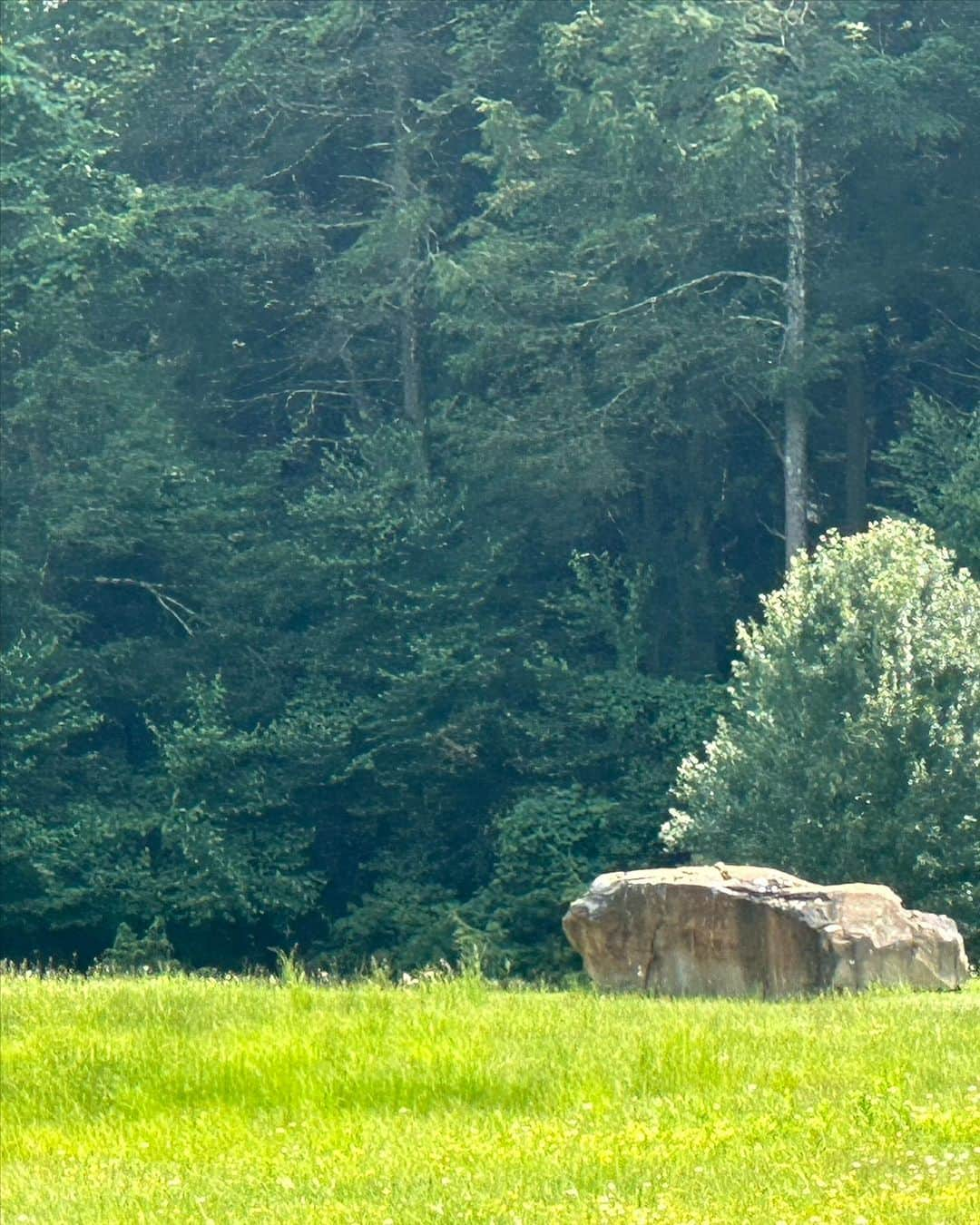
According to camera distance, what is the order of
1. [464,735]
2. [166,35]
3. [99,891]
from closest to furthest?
[99,891]
[464,735]
[166,35]

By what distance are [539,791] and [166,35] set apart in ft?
49.2

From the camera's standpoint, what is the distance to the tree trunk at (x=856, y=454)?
32.9m

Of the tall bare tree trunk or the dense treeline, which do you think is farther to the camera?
the tall bare tree trunk

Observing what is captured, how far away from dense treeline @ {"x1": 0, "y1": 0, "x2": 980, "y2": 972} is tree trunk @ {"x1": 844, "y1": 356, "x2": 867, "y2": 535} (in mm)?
94

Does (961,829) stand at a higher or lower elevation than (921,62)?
lower

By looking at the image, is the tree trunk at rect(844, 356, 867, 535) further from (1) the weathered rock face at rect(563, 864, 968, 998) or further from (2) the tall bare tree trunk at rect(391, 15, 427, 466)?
(1) the weathered rock face at rect(563, 864, 968, 998)

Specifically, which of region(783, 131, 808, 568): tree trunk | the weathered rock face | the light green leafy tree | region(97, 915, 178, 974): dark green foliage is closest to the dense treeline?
region(783, 131, 808, 568): tree trunk

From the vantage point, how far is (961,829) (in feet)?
71.4

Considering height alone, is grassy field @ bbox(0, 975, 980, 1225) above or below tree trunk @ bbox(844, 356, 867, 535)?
below

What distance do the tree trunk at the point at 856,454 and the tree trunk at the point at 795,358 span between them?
1.84 metres

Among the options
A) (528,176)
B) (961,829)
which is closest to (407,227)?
(528,176)

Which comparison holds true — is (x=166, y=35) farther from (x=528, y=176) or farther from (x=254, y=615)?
(x=254, y=615)

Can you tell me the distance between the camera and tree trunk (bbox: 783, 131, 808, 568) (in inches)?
1197

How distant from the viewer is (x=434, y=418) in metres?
34.0
